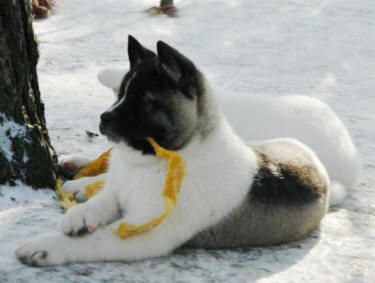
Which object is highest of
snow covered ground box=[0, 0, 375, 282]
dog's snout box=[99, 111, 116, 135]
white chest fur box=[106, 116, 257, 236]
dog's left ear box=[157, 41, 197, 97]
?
dog's left ear box=[157, 41, 197, 97]

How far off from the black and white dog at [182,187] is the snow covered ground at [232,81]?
0.10 m

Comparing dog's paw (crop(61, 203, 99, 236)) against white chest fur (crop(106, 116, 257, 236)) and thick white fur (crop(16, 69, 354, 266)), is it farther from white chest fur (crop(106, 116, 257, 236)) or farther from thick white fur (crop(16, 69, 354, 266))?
white chest fur (crop(106, 116, 257, 236))

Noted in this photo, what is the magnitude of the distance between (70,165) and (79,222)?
3.86 ft

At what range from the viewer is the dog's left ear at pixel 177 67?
2.39 meters

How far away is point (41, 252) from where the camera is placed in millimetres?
2363

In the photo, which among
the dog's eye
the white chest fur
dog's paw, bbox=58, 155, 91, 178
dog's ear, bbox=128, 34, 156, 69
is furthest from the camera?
dog's paw, bbox=58, 155, 91, 178

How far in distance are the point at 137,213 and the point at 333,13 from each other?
10.2 meters

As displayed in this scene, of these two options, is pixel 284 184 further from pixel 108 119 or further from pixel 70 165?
pixel 70 165

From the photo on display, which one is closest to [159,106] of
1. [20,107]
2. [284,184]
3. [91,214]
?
[91,214]

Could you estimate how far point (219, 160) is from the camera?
2.68 meters

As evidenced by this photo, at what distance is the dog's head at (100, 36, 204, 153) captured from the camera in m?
2.44

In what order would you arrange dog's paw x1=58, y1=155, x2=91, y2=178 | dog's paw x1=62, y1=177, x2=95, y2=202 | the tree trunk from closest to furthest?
the tree trunk < dog's paw x1=62, y1=177, x2=95, y2=202 < dog's paw x1=58, y1=155, x2=91, y2=178

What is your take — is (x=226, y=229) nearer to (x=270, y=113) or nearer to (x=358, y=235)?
(x=358, y=235)

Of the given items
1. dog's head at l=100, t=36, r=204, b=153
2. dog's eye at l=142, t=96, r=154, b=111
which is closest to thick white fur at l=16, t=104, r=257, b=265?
dog's head at l=100, t=36, r=204, b=153
